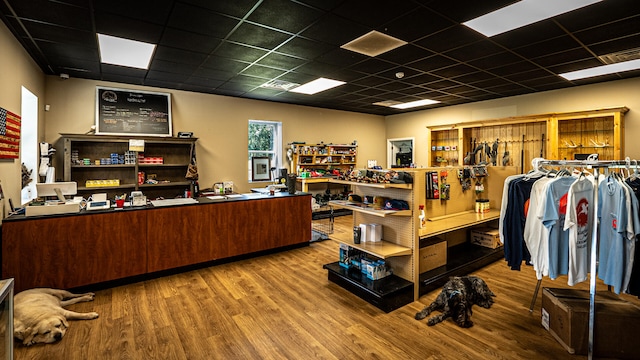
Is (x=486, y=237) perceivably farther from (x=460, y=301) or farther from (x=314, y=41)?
(x=314, y=41)

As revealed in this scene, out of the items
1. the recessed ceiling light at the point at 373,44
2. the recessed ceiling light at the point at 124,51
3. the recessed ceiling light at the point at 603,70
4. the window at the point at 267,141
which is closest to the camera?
the recessed ceiling light at the point at 373,44

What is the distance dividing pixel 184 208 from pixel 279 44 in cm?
238

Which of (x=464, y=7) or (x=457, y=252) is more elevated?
(x=464, y=7)

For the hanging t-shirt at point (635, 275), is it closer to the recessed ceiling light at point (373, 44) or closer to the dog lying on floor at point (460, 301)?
the dog lying on floor at point (460, 301)

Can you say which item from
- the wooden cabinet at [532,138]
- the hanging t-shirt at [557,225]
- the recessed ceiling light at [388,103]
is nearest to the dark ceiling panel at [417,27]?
the hanging t-shirt at [557,225]

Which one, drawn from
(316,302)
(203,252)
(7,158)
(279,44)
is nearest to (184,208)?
(203,252)

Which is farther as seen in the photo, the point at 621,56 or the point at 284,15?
the point at 621,56

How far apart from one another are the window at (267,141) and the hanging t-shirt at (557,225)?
18.9 ft

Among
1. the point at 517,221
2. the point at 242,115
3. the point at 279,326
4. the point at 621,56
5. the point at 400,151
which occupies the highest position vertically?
the point at 621,56

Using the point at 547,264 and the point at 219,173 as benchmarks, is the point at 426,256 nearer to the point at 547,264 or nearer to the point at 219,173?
the point at 547,264

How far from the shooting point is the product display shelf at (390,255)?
297cm

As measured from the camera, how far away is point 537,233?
252 cm

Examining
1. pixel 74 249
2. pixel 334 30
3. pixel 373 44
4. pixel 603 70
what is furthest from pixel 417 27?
pixel 74 249

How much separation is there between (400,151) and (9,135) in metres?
8.53
